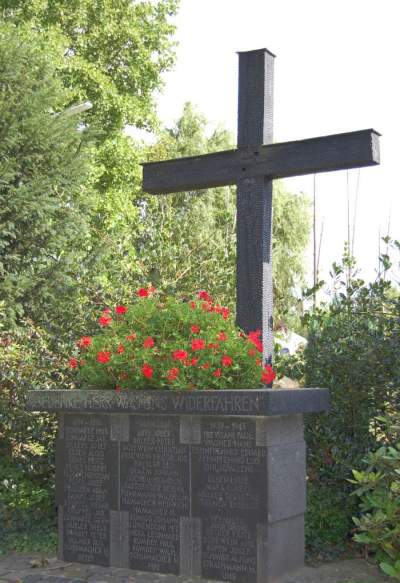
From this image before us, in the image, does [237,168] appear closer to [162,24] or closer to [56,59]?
[56,59]

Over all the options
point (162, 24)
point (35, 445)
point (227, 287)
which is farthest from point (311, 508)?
point (162, 24)

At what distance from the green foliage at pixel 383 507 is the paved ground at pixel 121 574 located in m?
0.21

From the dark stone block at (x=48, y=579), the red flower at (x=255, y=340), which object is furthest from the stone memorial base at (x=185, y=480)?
the red flower at (x=255, y=340)

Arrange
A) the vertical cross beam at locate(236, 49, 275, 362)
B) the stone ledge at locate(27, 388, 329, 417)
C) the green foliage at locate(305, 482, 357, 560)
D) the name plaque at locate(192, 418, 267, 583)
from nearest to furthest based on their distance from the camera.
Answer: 1. the stone ledge at locate(27, 388, 329, 417)
2. the name plaque at locate(192, 418, 267, 583)
3. the green foliage at locate(305, 482, 357, 560)
4. the vertical cross beam at locate(236, 49, 275, 362)

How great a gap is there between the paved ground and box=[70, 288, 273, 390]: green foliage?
1471mm

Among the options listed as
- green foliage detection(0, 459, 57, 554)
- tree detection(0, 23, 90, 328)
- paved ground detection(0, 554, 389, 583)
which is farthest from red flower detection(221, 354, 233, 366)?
tree detection(0, 23, 90, 328)

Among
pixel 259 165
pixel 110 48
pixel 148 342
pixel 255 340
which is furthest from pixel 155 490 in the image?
pixel 110 48

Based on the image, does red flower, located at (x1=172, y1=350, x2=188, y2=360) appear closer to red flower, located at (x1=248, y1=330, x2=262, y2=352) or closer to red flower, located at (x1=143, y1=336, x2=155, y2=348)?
red flower, located at (x1=143, y1=336, x2=155, y2=348)

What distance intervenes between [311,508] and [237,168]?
317cm

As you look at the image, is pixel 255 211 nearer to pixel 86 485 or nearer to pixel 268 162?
pixel 268 162

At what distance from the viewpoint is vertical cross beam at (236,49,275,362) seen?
24.4 ft

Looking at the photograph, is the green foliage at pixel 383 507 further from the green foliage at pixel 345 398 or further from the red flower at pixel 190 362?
the red flower at pixel 190 362

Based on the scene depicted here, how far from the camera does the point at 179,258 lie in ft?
36.1

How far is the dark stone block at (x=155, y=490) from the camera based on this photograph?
6.46 meters
